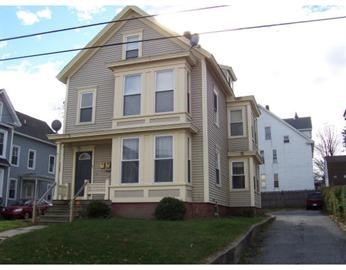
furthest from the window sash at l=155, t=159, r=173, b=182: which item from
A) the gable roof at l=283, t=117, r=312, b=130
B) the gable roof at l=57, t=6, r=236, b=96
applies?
the gable roof at l=283, t=117, r=312, b=130

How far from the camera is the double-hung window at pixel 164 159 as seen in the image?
16281mm

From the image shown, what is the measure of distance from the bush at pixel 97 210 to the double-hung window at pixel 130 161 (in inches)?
61.2

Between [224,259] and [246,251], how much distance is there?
243cm

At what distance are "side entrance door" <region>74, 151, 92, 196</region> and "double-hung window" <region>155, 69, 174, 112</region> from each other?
4182 mm

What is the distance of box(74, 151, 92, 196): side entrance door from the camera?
18.9 m

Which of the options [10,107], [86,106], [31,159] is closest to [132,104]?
[86,106]

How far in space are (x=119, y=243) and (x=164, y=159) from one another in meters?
7.04

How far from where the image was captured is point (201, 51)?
691 inches

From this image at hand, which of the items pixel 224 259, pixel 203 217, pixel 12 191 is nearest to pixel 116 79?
pixel 203 217

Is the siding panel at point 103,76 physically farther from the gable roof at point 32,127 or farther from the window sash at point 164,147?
the gable roof at point 32,127

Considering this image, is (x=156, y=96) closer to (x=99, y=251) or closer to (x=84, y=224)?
(x=84, y=224)

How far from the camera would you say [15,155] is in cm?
3397

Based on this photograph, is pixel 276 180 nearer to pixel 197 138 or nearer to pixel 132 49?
pixel 197 138

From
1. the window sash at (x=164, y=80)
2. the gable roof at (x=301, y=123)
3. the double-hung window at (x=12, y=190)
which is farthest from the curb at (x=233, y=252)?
the gable roof at (x=301, y=123)
